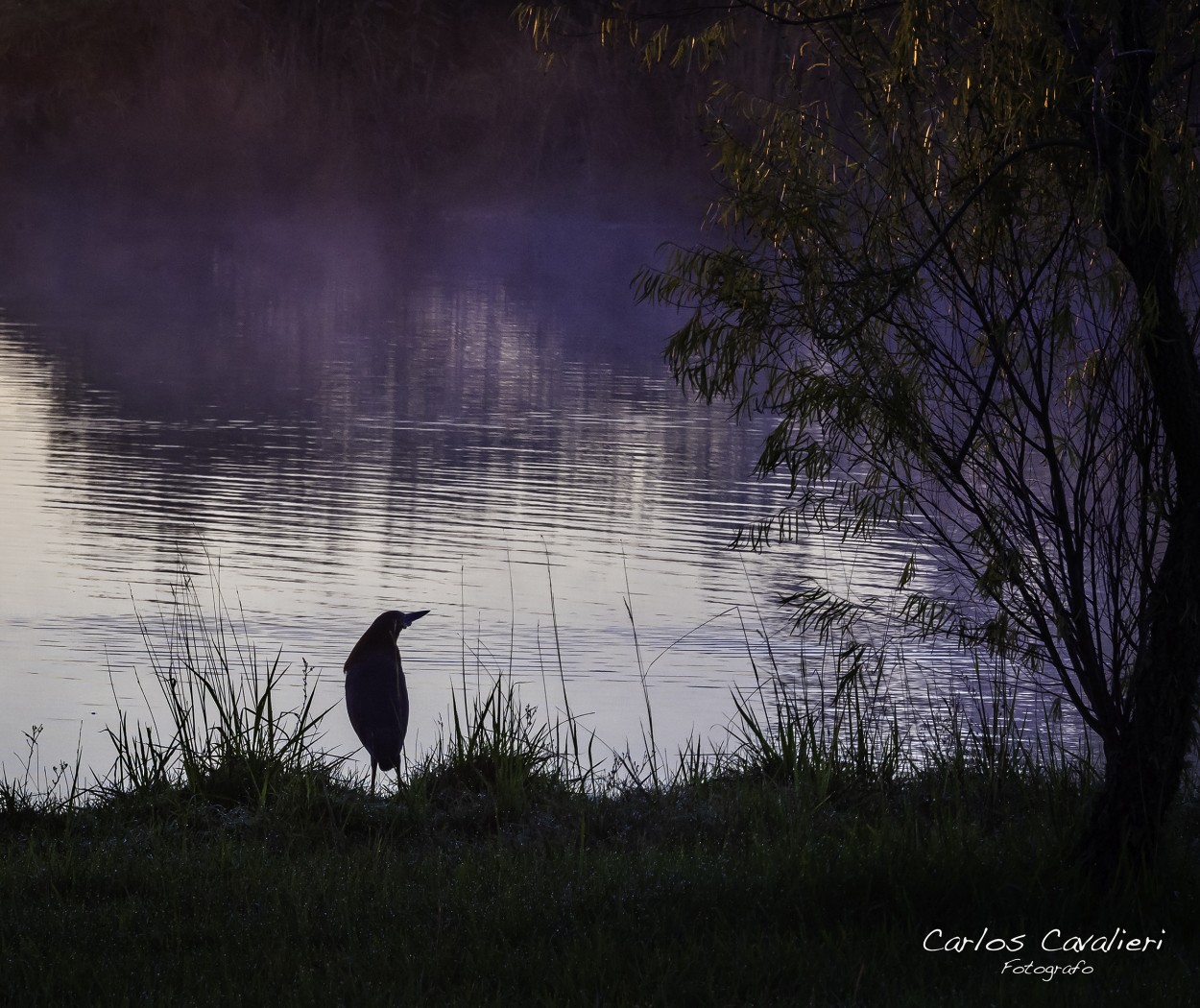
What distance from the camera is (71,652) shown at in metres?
9.60

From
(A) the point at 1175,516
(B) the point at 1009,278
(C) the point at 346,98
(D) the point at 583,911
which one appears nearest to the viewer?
(D) the point at 583,911

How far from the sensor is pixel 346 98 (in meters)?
44.5

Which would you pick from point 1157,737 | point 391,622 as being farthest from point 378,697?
point 1157,737

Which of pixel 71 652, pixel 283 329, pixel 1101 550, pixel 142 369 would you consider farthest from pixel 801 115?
pixel 283 329

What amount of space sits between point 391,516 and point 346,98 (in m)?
31.8

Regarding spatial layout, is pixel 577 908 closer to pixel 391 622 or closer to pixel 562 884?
pixel 562 884

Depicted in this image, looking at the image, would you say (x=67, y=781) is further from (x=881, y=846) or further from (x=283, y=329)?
(x=283, y=329)

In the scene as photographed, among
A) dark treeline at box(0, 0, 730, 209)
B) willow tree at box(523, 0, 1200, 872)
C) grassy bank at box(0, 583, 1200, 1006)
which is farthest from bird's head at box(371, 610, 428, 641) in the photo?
dark treeline at box(0, 0, 730, 209)

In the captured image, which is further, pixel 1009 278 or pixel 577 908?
pixel 1009 278

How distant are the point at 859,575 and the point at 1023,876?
7424mm

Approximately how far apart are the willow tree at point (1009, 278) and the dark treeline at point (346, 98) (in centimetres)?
3696

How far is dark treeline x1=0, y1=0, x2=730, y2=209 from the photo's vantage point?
43.4m

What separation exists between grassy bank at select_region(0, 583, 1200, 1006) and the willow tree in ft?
1.52

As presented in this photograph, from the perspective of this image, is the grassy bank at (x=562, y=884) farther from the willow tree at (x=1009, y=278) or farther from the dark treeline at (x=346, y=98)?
the dark treeline at (x=346, y=98)
